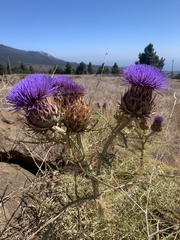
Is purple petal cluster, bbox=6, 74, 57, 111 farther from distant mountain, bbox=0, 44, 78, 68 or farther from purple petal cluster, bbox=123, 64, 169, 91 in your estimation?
distant mountain, bbox=0, 44, 78, 68

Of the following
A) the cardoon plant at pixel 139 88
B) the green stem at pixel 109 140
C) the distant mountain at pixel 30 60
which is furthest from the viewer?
the distant mountain at pixel 30 60

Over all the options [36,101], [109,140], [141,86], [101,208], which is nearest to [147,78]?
[141,86]

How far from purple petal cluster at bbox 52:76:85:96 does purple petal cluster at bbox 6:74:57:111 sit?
11cm

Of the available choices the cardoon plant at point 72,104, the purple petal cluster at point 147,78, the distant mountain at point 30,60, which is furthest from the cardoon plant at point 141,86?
the distant mountain at point 30,60

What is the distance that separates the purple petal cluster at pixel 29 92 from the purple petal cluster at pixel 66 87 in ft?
0.36

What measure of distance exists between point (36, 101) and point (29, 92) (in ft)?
0.23

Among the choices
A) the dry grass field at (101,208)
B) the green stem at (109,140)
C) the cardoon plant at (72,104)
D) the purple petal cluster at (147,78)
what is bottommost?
the dry grass field at (101,208)

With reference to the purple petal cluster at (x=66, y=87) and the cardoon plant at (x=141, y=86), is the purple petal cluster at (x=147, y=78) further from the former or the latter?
the purple petal cluster at (x=66, y=87)

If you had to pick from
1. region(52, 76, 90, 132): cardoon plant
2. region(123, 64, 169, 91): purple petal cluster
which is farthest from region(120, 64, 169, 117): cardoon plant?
region(52, 76, 90, 132): cardoon plant

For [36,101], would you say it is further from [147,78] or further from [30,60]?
[30,60]

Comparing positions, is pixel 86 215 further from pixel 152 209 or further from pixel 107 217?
pixel 152 209

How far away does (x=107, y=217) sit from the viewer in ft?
6.33

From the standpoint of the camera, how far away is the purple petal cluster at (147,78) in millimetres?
1775

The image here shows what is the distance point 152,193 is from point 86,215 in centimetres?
56
